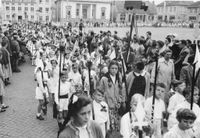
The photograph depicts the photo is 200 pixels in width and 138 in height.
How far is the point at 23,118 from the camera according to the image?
7.75 meters

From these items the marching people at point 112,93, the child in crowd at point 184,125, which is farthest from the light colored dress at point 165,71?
the child in crowd at point 184,125

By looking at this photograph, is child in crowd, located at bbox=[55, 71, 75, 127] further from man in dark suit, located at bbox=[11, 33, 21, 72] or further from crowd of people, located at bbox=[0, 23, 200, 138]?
man in dark suit, located at bbox=[11, 33, 21, 72]

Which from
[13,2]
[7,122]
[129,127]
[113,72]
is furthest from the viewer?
[13,2]

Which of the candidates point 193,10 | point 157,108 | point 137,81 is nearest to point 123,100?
point 137,81

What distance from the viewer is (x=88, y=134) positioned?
2729 mm

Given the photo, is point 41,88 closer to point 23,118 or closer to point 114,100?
point 23,118

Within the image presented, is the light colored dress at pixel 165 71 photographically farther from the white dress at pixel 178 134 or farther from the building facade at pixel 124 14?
the building facade at pixel 124 14

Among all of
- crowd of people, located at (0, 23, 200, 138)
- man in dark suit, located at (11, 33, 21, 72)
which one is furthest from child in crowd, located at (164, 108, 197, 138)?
man in dark suit, located at (11, 33, 21, 72)

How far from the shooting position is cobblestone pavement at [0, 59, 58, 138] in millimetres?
6699

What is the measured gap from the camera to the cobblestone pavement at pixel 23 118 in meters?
Answer: 6.70

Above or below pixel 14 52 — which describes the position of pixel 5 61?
below

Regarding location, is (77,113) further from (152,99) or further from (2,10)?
(2,10)

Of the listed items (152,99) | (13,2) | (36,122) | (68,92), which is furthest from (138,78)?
(13,2)

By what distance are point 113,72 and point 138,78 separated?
549mm
